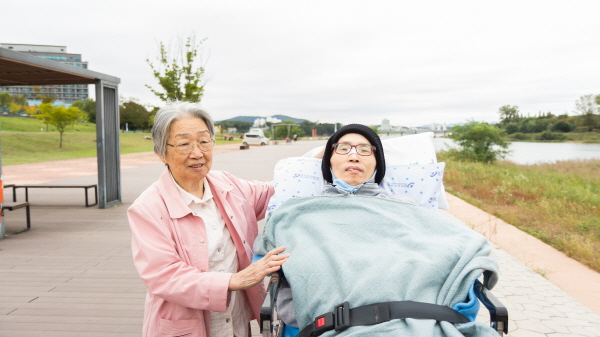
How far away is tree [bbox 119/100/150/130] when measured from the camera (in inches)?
2494

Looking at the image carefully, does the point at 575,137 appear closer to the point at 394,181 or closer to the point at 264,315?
the point at 394,181

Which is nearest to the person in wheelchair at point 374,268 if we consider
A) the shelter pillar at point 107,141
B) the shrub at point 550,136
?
the shelter pillar at point 107,141

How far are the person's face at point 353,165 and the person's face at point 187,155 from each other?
803mm

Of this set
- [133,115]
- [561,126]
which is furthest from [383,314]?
[133,115]

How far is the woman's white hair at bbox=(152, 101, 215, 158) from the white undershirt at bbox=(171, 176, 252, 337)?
217 millimetres

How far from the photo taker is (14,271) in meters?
4.62

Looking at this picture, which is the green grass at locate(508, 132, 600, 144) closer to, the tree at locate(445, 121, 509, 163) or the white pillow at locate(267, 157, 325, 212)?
the tree at locate(445, 121, 509, 163)

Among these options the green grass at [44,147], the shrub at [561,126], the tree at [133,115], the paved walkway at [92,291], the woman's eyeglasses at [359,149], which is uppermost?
the tree at [133,115]

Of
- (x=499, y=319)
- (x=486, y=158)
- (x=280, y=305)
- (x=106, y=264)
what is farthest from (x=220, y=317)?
(x=486, y=158)

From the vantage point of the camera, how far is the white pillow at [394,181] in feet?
9.21

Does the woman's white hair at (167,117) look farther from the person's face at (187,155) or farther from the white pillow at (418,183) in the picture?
the white pillow at (418,183)

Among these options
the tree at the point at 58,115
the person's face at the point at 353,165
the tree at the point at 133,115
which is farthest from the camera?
the tree at the point at 133,115

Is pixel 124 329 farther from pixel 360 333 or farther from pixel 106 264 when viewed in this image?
A: pixel 360 333

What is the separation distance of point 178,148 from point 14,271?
3.79 metres
